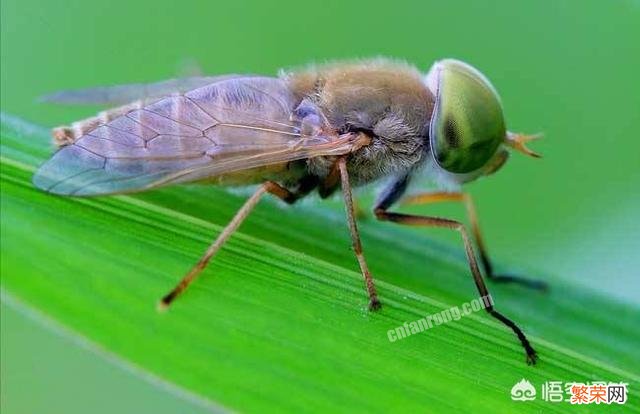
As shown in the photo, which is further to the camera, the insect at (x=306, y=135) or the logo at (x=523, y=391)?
the insect at (x=306, y=135)

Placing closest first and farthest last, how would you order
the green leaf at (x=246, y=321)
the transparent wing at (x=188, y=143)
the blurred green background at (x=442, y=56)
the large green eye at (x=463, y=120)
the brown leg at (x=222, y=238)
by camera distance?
the green leaf at (x=246, y=321)
the brown leg at (x=222, y=238)
the transparent wing at (x=188, y=143)
the large green eye at (x=463, y=120)
the blurred green background at (x=442, y=56)

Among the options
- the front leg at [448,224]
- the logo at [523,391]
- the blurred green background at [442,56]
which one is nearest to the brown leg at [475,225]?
the front leg at [448,224]

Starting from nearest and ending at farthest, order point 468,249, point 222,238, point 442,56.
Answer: point 222,238 → point 468,249 → point 442,56

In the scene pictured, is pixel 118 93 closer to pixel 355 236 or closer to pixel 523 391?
pixel 355 236

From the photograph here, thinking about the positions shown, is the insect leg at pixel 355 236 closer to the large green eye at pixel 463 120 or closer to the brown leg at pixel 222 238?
the brown leg at pixel 222 238

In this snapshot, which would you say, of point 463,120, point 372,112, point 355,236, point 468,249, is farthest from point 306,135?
point 468,249
